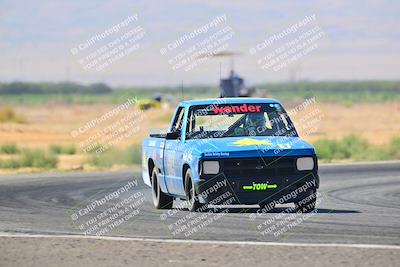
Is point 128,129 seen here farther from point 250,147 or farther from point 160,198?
point 250,147

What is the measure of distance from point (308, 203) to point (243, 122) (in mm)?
1699

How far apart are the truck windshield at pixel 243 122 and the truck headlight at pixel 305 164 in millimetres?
1099

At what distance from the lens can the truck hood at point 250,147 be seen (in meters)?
17.5

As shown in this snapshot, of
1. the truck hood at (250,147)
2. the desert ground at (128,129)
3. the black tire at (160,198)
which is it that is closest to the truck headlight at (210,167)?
the truck hood at (250,147)

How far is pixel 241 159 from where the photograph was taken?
17562 mm

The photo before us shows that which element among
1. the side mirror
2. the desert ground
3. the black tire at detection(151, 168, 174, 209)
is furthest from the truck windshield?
the desert ground

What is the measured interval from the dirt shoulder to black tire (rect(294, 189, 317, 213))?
4.32 metres

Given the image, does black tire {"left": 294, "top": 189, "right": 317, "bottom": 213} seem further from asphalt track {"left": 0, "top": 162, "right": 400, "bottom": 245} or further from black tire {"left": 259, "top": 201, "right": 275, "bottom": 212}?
black tire {"left": 259, "top": 201, "right": 275, "bottom": 212}

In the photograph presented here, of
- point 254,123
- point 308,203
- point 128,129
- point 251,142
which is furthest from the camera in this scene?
point 128,129

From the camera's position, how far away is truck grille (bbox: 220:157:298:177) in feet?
57.6

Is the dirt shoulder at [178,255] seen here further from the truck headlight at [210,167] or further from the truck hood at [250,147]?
the truck hood at [250,147]

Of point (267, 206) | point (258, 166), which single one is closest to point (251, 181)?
point (258, 166)

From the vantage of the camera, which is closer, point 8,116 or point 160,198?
point 160,198

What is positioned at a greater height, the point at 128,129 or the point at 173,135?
the point at 173,135
